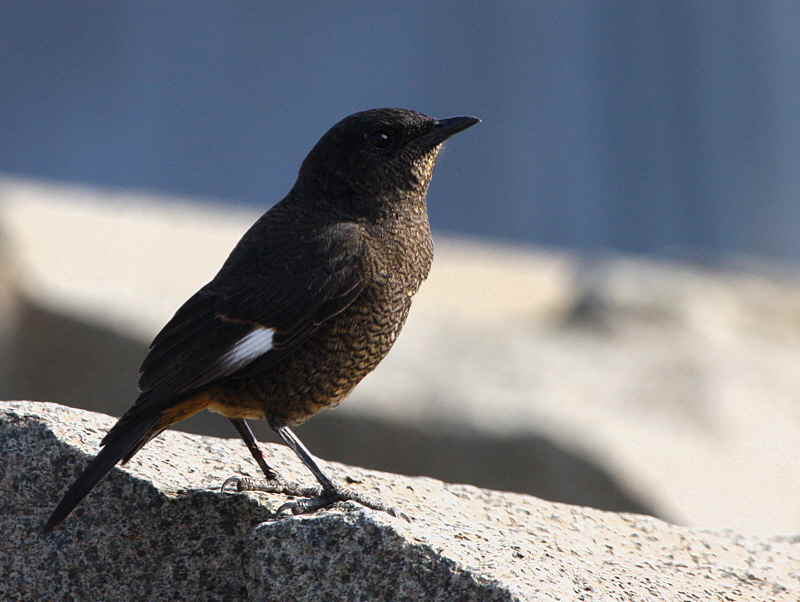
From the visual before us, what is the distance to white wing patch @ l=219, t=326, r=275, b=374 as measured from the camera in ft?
11.3

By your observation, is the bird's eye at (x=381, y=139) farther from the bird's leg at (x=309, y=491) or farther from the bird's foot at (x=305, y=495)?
the bird's foot at (x=305, y=495)

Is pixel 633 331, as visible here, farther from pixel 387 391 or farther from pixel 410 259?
pixel 410 259

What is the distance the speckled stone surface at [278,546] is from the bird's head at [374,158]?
0.88 metres

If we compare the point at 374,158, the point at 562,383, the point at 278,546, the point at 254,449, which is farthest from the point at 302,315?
the point at 562,383

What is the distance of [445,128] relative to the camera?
13.2 feet

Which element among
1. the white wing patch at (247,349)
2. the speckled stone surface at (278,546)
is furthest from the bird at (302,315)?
the speckled stone surface at (278,546)

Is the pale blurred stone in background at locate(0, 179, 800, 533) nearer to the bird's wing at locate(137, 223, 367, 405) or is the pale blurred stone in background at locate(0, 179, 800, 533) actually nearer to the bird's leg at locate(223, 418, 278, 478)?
the bird's leg at locate(223, 418, 278, 478)

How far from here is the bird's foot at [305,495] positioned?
3301mm

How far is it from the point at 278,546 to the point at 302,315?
78 centimetres

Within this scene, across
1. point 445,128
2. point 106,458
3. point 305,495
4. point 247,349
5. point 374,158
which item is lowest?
point 106,458

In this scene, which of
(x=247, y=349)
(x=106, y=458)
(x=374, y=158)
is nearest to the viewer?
(x=106, y=458)

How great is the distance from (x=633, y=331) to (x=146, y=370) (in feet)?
18.4

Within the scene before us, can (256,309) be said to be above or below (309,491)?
above

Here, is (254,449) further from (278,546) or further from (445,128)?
(445,128)
